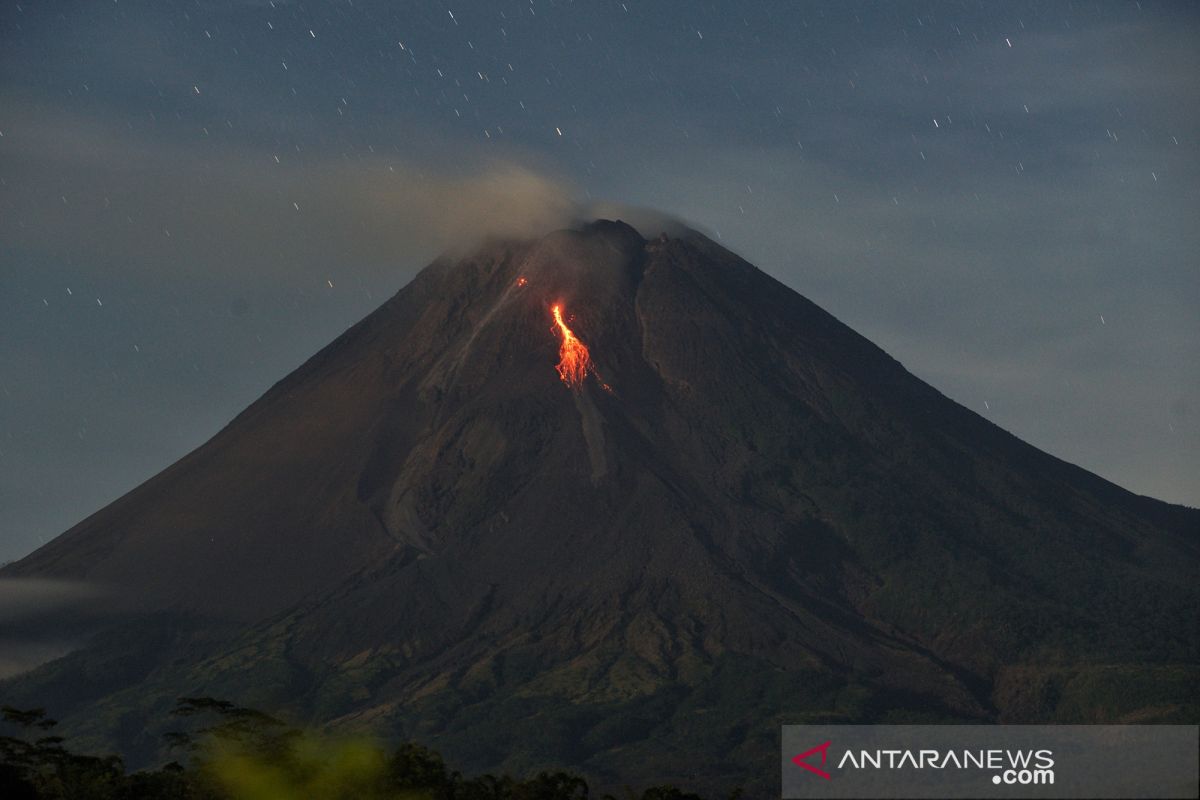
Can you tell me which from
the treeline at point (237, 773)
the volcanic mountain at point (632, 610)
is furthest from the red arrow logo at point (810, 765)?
the volcanic mountain at point (632, 610)

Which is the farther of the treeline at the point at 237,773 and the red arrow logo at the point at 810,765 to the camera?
the red arrow logo at the point at 810,765

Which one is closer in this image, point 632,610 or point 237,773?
point 237,773

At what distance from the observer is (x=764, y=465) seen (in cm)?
19575

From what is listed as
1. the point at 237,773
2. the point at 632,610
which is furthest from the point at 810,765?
the point at 632,610

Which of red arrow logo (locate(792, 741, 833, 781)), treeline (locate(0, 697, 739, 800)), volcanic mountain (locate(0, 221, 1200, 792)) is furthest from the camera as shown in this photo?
volcanic mountain (locate(0, 221, 1200, 792))

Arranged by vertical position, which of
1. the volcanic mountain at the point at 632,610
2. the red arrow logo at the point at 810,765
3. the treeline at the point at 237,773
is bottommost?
the treeline at the point at 237,773

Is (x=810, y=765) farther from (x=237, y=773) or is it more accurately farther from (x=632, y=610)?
(x=632, y=610)

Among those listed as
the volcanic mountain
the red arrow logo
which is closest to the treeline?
the red arrow logo

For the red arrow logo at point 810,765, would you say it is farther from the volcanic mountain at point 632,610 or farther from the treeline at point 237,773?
the volcanic mountain at point 632,610

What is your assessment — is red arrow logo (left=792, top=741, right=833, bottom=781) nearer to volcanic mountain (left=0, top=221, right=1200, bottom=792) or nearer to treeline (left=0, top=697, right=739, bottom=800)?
treeline (left=0, top=697, right=739, bottom=800)

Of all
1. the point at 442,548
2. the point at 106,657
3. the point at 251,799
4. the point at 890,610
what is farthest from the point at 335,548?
the point at 251,799

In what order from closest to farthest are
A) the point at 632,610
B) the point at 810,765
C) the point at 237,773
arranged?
the point at 237,773
the point at 810,765
the point at 632,610

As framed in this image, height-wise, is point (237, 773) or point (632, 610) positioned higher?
point (632, 610)

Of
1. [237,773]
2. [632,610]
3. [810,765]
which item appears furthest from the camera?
[632,610]
